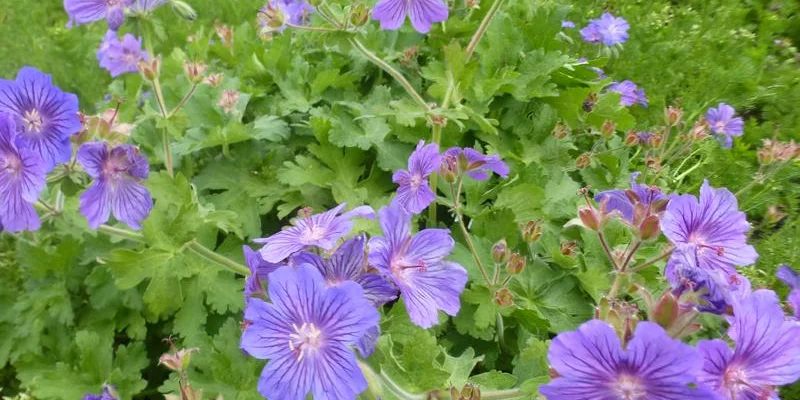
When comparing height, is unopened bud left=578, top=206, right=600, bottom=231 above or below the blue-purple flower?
below

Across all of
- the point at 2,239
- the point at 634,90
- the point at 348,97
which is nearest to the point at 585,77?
the point at 634,90

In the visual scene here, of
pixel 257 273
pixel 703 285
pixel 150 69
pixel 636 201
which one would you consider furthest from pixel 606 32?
pixel 257 273

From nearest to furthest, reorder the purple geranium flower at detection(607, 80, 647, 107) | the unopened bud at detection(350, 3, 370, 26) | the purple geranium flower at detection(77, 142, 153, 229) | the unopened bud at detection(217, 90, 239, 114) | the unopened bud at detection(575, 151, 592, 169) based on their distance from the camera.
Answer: the purple geranium flower at detection(77, 142, 153, 229) < the unopened bud at detection(350, 3, 370, 26) < the unopened bud at detection(575, 151, 592, 169) < the unopened bud at detection(217, 90, 239, 114) < the purple geranium flower at detection(607, 80, 647, 107)

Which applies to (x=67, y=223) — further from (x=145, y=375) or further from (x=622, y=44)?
(x=622, y=44)

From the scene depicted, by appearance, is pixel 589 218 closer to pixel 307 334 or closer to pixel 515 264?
pixel 515 264

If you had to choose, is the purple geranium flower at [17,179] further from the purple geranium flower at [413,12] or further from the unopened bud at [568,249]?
the unopened bud at [568,249]

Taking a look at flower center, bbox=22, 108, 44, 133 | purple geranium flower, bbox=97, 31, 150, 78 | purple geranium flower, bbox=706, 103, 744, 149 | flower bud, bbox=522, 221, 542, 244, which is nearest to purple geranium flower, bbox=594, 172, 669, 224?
flower bud, bbox=522, 221, 542, 244

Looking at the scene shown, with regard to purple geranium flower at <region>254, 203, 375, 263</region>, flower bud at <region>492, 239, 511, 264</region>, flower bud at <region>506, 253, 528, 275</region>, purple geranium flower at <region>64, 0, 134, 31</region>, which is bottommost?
flower bud at <region>506, 253, 528, 275</region>

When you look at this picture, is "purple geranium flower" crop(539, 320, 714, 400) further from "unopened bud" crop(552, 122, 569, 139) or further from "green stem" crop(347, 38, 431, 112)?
"unopened bud" crop(552, 122, 569, 139)

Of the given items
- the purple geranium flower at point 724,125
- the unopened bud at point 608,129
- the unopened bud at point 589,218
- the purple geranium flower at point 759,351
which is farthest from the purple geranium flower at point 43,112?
the purple geranium flower at point 724,125
